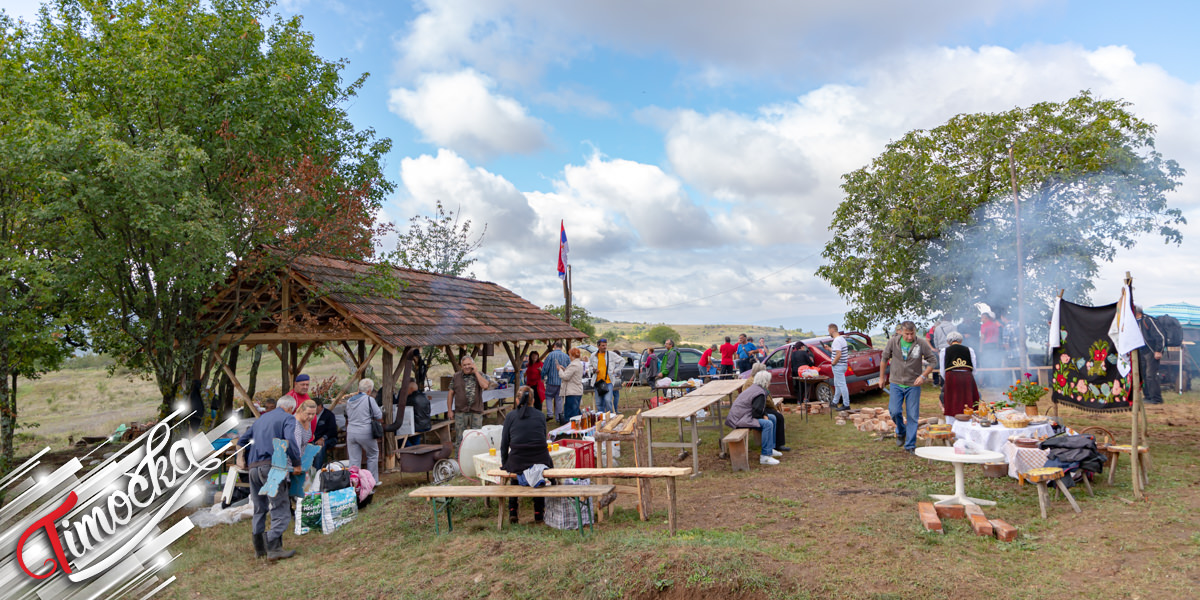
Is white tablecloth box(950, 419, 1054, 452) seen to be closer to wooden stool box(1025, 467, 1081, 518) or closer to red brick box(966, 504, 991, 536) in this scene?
wooden stool box(1025, 467, 1081, 518)

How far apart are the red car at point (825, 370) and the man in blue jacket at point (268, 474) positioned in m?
9.43

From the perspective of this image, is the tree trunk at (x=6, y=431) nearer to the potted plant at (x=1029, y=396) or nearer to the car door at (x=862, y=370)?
the potted plant at (x=1029, y=396)

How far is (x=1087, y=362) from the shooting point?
784 centimetres

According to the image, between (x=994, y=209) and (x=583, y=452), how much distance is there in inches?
589

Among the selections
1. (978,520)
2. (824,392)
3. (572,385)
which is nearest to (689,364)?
(824,392)

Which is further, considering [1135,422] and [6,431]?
[6,431]

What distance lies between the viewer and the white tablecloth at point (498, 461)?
7.33 m

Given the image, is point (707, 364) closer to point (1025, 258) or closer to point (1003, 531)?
point (1025, 258)

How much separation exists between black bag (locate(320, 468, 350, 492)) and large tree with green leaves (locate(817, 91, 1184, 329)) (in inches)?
612

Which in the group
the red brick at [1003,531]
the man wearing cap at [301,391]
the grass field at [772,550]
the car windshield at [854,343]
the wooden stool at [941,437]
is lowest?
the grass field at [772,550]

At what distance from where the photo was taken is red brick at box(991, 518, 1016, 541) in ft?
18.1

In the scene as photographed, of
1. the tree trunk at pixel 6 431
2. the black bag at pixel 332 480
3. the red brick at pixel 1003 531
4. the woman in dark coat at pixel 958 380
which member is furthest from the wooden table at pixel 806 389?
the tree trunk at pixel 6 431

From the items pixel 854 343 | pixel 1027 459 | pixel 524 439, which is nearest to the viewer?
pixel 524 439

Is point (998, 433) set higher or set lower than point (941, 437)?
higher
